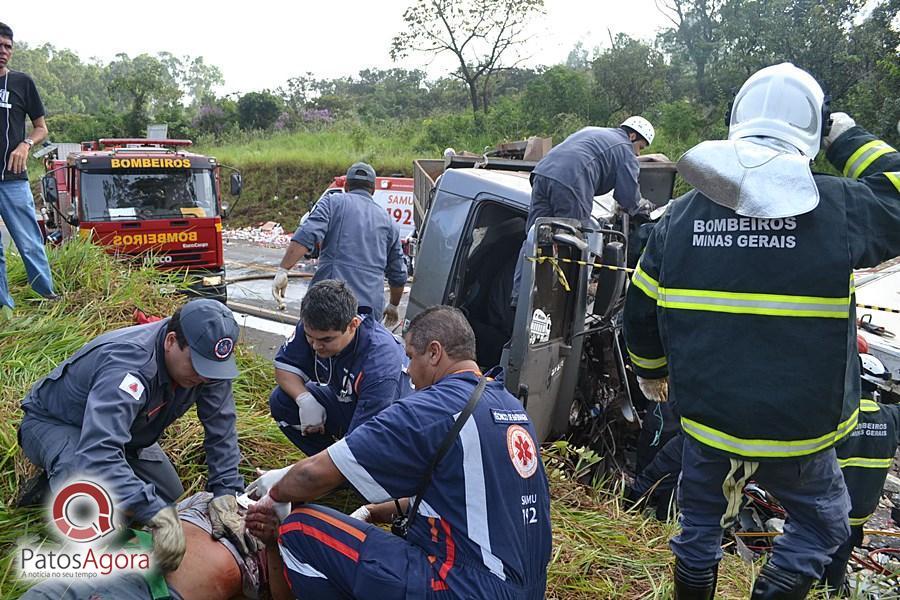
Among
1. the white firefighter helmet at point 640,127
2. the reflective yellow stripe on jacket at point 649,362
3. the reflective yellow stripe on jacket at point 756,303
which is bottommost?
the reflective yellow stripe on jacket at point 649,362

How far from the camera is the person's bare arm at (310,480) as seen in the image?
1983 mm

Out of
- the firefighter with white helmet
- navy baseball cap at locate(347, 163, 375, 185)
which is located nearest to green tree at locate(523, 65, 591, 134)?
navy baseball cap at locate(347, 163, 375, 185)

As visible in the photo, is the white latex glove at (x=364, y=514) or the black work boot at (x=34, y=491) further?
the white latex glove at (x=364, y=514)

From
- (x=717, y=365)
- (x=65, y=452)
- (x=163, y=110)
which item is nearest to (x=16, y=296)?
(x=65, y=452)

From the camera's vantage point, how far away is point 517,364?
3021 millimetres

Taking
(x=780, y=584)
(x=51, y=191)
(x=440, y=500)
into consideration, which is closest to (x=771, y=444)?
(x=780, y=584)

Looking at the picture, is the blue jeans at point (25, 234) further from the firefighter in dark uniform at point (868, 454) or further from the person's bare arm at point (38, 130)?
the firefighter in dark uniform at point (868, 454)

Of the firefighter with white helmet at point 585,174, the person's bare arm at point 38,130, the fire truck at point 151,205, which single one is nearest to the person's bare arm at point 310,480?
the firefighter with white helmet at point 585,174

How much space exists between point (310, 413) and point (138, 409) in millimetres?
944

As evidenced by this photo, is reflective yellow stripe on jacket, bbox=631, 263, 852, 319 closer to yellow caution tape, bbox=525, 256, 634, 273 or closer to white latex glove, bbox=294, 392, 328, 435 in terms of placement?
yellow caution tape, bbox=525, 256, 634, 273

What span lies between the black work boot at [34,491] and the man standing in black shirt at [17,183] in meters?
1.94

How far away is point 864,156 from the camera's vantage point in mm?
2068

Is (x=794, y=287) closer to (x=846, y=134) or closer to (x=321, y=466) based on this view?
(x=846, y=134)

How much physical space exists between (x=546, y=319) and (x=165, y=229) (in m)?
5.47
